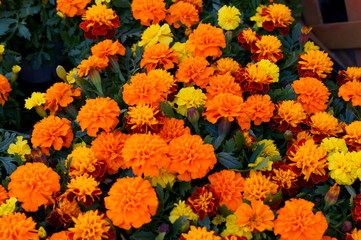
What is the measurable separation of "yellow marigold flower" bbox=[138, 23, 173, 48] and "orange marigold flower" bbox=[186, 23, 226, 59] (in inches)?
4.3

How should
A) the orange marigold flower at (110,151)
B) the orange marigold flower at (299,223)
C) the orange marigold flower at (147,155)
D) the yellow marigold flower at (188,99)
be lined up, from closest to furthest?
1. the orange marigold flower at (299,223)
2. the orange marigold flower at (147,155)
3. the orange marigold flower at (110,151)
4. the yellow marigold flower at (188,99)

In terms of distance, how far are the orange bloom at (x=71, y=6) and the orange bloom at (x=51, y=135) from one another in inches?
25.8

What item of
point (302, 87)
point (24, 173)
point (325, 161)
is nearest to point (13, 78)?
point (24, 173)

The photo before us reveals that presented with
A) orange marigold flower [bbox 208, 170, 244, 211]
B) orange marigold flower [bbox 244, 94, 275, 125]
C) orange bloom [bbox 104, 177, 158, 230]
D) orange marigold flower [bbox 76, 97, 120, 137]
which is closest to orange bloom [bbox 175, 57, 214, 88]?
orange marigold flower [bbox 244, 94, 275, 125]

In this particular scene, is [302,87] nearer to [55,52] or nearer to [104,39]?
[104,39]

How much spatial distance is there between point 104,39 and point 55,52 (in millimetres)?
603

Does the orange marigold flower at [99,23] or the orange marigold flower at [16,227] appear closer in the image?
the orange marigold flower at [16,227]

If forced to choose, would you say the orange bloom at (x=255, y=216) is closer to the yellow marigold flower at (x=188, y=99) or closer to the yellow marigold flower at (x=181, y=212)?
the yellow marigold flower at (x=181, y=212)

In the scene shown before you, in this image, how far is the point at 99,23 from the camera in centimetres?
179

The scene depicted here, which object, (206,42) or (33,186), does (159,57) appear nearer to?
(206,42)

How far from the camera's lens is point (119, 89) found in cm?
Answer: 167

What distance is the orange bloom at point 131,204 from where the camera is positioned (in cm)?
116

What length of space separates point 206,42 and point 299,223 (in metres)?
0.79

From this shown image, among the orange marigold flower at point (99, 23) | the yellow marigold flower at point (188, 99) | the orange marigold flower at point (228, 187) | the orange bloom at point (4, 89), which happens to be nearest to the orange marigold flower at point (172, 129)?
A: the yellow marigold flower at point (188, 99)
